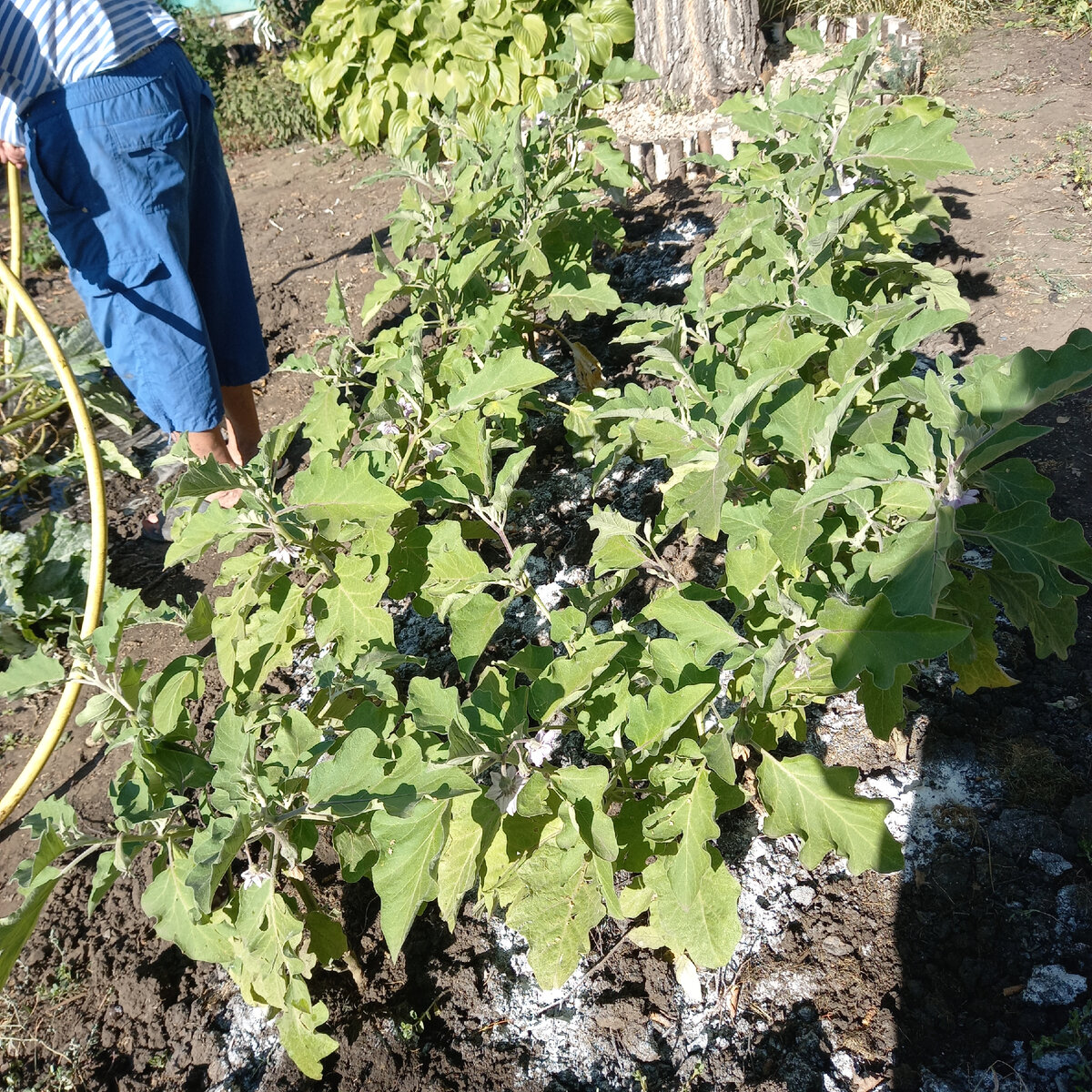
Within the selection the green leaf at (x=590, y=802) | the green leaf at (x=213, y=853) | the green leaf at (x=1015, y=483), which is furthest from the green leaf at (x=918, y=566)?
the green leaf at (x=213, y=853)

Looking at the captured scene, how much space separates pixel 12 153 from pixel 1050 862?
383 centimetres

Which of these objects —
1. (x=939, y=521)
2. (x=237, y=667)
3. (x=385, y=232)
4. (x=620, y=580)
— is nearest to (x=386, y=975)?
(x=237, y=667)

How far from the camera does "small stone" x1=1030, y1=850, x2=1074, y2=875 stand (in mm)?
1867

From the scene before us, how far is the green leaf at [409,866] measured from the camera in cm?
140

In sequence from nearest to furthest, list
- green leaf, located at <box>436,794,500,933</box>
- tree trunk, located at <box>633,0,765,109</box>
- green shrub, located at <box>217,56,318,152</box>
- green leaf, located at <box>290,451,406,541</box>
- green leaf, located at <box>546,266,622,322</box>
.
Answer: green leaf, located at <box>436,794,500,933</box> → green leaf, located at <box>290,451,406,541</box> → green leaf, located at <box>546,266,622,322</box> → tree trunk, located at <box>633,0,765,109</box> → green shrub, located at <box>217,56,318,152</box>

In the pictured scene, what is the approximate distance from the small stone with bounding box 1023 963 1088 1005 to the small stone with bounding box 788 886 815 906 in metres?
0.45

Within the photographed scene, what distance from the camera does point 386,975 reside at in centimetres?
200

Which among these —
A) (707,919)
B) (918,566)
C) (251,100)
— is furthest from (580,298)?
(251,100)

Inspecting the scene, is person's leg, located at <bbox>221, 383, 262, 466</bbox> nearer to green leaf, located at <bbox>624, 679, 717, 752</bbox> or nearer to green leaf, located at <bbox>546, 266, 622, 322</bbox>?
green leaf, located at <bbox>546, 266, 622, 322</bbox>

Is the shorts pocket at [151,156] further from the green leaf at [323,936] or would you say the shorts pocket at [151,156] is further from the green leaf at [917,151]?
the green leaf at [323,936]

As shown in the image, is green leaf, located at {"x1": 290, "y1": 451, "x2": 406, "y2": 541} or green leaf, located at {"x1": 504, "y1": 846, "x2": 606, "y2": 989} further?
green leaf, located at {"x1": 290, "y1": 451, "x2": 406, "y2": 541}

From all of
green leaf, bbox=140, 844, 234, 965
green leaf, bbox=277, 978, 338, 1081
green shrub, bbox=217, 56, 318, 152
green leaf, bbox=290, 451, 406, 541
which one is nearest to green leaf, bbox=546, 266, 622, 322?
green leaf, bbox=290, 451, 406, 541

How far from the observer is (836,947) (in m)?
1.86

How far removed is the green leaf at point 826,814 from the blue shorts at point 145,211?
2606 millimetres
